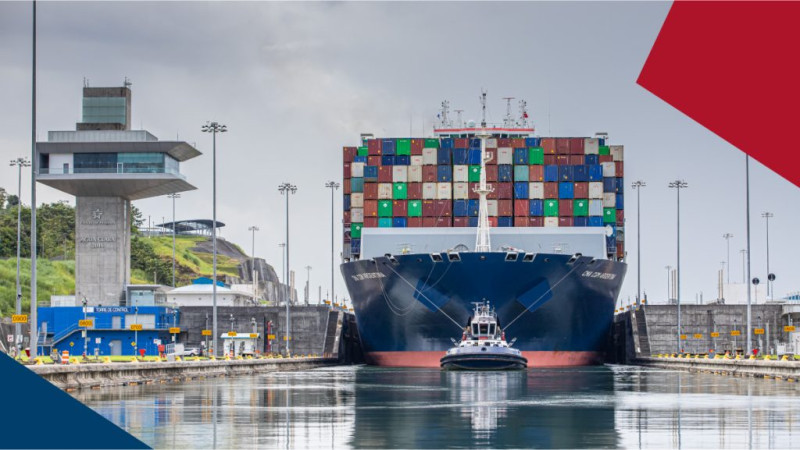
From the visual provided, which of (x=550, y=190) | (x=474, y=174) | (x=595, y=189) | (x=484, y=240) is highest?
(x=474, y=174)

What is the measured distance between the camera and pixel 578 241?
73.6m

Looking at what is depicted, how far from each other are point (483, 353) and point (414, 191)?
2497cm

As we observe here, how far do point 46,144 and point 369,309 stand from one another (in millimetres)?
33569

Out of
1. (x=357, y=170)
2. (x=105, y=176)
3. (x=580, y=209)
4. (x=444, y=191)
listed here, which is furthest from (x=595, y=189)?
(x=105, y=176)

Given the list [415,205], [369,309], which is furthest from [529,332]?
[415,205]

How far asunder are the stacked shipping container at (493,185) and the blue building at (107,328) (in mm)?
18810

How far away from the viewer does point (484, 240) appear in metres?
67.0

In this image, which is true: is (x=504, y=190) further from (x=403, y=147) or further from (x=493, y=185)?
(x=403, y=147)

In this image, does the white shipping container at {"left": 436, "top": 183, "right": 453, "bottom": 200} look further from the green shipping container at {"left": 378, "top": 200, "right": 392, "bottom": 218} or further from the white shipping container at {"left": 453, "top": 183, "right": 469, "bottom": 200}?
the green shipping container at {"left": 378, "top": 200, "right": 392, "bottom": 218}

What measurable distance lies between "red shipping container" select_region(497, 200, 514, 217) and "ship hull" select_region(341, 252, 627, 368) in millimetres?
10250

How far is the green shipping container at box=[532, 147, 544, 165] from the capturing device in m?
79.2

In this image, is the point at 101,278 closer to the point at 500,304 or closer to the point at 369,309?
the point at 369,309

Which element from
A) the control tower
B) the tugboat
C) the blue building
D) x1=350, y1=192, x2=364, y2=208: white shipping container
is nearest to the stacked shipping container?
x1=350, y1=192, x2=364, y2=208: white shipping container

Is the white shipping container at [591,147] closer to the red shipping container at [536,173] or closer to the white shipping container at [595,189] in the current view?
the white shipping container at [595,189]
